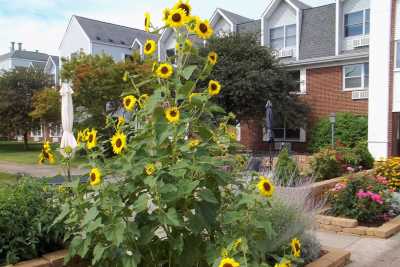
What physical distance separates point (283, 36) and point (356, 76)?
18.1ft

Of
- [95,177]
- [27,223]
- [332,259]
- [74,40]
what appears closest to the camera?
[95,177]

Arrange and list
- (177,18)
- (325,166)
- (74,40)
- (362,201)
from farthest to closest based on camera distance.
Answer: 1. (74,40)
2. (325,166)
3. (362,201)
4. (177,18)

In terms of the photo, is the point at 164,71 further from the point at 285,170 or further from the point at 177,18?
the point at 285,170

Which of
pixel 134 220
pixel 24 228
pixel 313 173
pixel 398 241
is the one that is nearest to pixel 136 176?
pixel 134 220

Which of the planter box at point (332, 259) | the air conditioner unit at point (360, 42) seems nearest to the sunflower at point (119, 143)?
the planter box at point (332, 259)

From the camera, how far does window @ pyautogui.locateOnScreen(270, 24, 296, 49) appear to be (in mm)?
22609

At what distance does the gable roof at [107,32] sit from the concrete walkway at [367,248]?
28250mm

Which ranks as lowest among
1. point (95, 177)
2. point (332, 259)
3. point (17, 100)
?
point (332, 259)

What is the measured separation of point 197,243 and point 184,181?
0.53m

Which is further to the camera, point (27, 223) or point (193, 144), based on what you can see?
point (27, 223)

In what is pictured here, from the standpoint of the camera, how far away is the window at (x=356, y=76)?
19.2 meters

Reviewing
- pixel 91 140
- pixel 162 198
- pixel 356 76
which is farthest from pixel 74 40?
pixel 162 198

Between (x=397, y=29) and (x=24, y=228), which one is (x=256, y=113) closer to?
(x=397, y=29)

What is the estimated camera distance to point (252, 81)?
1855 cm
